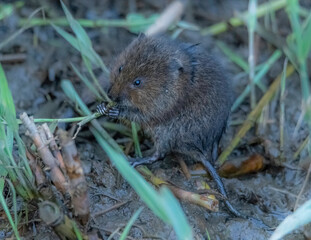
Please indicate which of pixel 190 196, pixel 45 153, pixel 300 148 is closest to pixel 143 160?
pixel 190 196

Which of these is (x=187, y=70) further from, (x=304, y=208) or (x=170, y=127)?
(x=304, y=208)

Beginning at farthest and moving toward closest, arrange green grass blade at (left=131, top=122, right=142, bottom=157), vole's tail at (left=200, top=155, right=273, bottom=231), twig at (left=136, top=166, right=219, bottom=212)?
green grass blade at (left=131, top=122, right=142, bottom=157), vole's tail at (left=200, top=155, right=273, bottom=231), twig at (left=136, top=166, right=219, bottom=212)

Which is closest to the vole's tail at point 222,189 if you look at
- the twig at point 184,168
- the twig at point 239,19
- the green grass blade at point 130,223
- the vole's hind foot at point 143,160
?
the twig at point 184,168

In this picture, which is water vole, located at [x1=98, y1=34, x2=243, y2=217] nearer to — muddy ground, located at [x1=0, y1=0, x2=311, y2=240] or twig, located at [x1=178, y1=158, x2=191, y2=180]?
twig, located at [x1=178, y1=158, x2=191, y2=180]

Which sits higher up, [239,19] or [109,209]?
[239,19]

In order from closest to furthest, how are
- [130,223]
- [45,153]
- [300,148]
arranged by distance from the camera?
[130,223] < [45,153] < [300,148]

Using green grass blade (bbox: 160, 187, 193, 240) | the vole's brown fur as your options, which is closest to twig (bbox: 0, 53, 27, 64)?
the vole's brown fur

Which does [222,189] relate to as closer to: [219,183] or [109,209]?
[219,183]

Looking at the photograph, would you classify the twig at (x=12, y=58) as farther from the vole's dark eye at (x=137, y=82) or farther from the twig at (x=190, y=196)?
the twig at (x=190, y=196)

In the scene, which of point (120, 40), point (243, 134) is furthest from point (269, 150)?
point (120, 40)
